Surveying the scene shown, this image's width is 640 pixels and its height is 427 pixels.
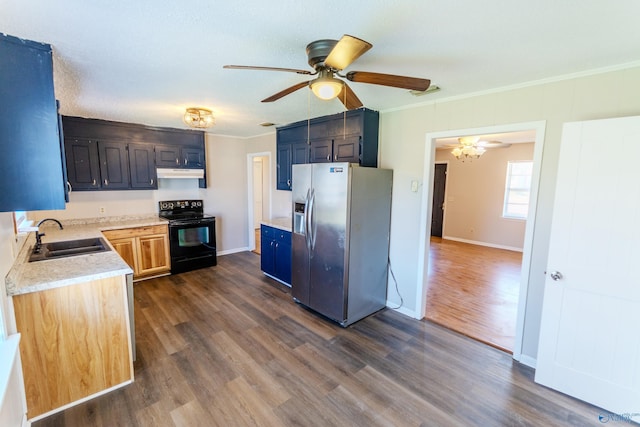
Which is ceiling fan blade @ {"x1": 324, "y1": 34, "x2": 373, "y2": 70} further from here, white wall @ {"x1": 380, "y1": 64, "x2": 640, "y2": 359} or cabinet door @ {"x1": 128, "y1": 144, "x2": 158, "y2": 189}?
cabinet door @ {"x1": 128, "y1": 144, "x2": 158, "y2": 189}

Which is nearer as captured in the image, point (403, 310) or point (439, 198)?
point (403, 310)

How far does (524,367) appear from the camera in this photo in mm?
2496

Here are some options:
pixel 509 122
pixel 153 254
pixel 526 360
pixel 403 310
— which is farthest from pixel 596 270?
pixel 153 254

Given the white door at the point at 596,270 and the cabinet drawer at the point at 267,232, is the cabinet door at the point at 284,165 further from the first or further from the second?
the white door at the point at 596,270

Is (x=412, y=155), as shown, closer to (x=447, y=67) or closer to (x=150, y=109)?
(x=447, y=67)

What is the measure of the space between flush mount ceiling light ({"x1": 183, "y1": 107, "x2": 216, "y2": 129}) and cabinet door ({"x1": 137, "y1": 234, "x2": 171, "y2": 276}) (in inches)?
80.3

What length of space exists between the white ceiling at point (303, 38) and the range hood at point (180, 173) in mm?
2015

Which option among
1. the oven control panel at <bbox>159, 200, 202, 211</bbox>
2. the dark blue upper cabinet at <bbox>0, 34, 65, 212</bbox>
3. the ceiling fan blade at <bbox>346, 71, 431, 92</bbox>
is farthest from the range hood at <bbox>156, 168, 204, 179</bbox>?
the ceiling fan blade at <bbox>346, 71, 431, 92</bbox>

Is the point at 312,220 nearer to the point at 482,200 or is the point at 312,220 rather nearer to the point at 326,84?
the point at 326,84

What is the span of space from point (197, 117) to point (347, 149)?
1.76 meters

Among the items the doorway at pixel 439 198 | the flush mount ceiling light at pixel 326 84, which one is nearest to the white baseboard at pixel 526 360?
the flush mount ceiling light at pixel 326 84

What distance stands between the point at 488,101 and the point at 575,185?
1.04m

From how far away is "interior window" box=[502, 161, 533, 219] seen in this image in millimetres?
6355

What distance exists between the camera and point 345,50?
142 cm
